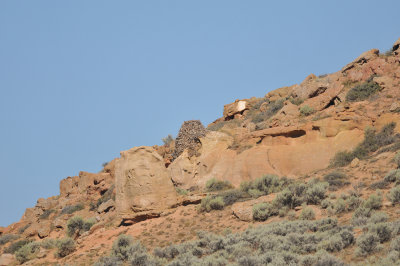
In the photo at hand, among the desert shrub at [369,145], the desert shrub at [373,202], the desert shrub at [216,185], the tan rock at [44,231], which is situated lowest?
the desert shrub at [373,202]

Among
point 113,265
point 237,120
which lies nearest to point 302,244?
point 113,265

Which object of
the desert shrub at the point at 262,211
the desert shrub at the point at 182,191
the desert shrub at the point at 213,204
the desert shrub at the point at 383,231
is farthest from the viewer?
the desert shrub at the point at 182,191

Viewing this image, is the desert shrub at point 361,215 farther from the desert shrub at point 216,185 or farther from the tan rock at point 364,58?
the tan rock at point 364,58

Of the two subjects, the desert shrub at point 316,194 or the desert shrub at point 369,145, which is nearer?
the desert shrub at point 316,194

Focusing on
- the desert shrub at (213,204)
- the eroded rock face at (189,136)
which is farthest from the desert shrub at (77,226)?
the eroded rock face at (189,136)

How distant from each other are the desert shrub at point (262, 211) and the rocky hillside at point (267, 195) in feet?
0.14

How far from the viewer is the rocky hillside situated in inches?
498

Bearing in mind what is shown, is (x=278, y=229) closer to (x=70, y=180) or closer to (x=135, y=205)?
(x=135, y=205)

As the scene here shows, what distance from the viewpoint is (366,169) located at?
18422 mm

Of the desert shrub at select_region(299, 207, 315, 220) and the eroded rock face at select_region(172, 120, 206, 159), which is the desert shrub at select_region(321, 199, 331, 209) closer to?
the desert shrub at select_region(299, 207, 315, 220)

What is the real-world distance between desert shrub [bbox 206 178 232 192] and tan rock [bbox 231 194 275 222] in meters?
3.84

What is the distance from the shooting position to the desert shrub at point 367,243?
35.3ft

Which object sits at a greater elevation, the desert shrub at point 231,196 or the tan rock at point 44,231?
the tan rock at point 44,231

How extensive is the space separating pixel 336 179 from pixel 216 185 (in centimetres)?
689
